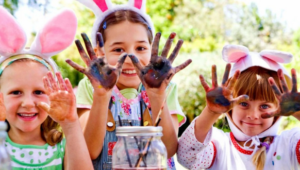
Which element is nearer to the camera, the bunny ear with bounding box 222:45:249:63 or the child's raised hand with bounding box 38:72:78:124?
the child's raised hand with bounding box 38:72:78:124

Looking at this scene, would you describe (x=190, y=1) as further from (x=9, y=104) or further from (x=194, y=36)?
(x=9, y=104)

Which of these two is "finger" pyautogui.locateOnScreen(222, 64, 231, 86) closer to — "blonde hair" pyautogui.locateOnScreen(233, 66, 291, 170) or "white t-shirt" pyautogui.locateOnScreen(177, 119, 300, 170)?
"white t-shirt" pyautogui.locateOnScreen(177, 119, 300, 170)

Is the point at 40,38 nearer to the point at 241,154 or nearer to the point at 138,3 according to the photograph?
the point at 138,3

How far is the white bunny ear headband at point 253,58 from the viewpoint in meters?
2.37

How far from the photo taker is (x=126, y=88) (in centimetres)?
227

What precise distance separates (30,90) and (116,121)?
476 mm

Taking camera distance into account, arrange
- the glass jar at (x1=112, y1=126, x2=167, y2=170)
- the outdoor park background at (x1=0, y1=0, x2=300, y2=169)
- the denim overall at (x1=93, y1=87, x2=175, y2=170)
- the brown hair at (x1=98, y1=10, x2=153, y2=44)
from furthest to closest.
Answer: the outdoor park background at (x1=0, y1=0, x2=300, y2=169), the brown hair at (x1=98, y1=10, x2=153, y2=44), the denim overall at (x1=93, y1=87, x2=175, y2=170), the glass jar at (x1=112, y1=126, x2=167, y2=170)

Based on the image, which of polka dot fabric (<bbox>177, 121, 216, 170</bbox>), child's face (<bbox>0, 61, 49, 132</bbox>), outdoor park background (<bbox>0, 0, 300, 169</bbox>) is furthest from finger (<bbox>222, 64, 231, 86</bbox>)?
outdoor park background (<bbox>0, 0, 300, 169</bbox>)

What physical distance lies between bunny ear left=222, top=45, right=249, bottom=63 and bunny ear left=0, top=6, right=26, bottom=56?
1141 mm

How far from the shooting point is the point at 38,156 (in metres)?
2.09

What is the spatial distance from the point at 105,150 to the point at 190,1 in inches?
491

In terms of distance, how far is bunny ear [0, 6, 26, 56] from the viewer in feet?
6.57

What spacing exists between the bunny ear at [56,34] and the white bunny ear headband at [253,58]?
90cm

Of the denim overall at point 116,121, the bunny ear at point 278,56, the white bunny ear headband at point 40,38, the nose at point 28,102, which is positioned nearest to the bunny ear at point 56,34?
the white bunny ear headband at point 40,38
